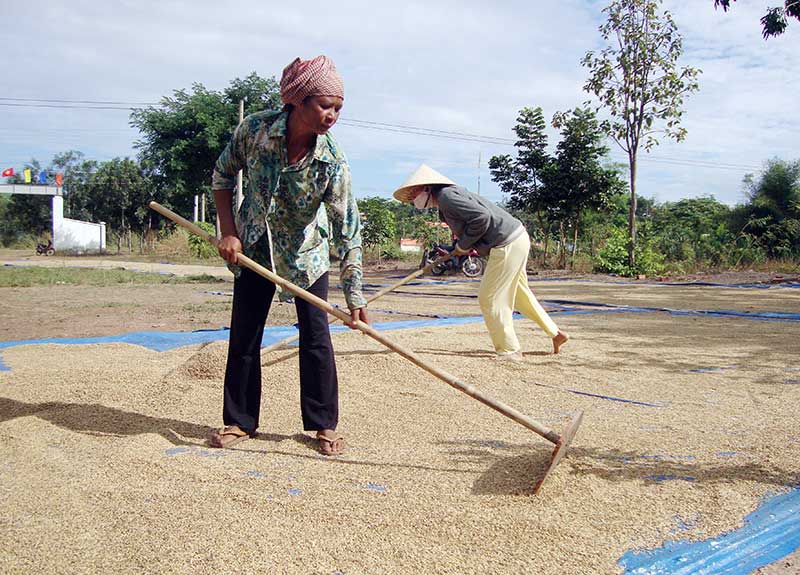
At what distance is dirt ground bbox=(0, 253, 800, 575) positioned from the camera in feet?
5.46

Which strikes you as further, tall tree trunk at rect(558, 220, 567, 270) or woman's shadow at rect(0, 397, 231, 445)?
tall tree trunk at rect(558, 220, 567, 270)

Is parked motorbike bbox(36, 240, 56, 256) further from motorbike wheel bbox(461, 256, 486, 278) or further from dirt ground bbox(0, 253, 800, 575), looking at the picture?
dirt ground bbox(0, 253, 800, 575)

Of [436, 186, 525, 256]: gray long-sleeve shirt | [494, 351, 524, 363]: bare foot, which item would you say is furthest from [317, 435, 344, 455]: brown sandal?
[436, 186, 525, 256]: gray long-sleeve shirt

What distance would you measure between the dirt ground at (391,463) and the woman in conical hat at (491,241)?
0.82 feet

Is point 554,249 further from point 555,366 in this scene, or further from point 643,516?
point 643,516

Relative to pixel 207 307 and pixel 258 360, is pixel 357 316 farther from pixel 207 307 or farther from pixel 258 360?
pixel 207 307

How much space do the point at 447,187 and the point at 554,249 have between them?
13.7 metres

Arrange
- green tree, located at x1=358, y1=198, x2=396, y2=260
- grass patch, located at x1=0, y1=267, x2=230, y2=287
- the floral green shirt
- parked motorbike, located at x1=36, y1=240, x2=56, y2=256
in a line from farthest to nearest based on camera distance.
Result: parked motorbike, located at x1=36, y1=240, x2=56, y2=256 < green tree, located at x1=358, y1=198, x2=396, y2=260 < grass patch, located at x1=0, y1=267, x2=230, y2=287 < the floral green shirt

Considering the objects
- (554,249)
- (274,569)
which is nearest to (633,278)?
(554,249)

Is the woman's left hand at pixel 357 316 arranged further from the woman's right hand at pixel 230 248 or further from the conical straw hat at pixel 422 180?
the conical straw hat at pixel 422 180

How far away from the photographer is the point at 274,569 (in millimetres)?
1554

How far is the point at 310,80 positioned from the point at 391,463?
130cm

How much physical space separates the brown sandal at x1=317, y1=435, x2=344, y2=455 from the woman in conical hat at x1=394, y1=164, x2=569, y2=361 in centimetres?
186

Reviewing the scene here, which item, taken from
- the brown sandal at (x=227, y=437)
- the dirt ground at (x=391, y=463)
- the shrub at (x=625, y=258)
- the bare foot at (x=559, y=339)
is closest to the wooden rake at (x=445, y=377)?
the dirt ground at (x=391, y=463)
